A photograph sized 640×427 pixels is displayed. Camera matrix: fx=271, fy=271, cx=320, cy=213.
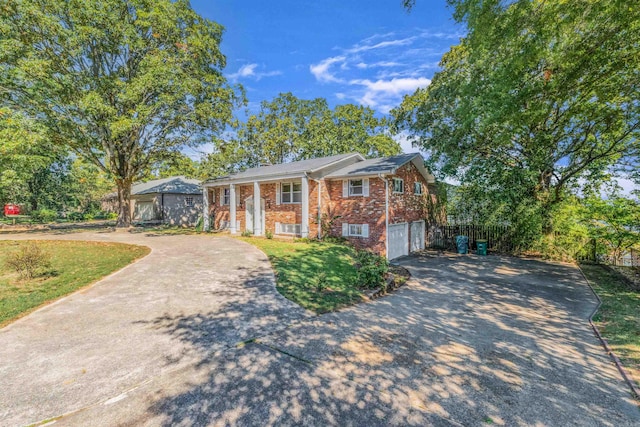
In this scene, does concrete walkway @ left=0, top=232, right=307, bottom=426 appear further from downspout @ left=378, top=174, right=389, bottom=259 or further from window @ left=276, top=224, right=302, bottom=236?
window @ left=276, top=224, right=302, bottom=236

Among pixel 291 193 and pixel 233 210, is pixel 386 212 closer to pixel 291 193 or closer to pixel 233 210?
pixel 291 193

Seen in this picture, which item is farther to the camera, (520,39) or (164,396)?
(520,39)

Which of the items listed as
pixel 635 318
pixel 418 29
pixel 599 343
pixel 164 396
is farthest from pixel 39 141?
pixel 635 318

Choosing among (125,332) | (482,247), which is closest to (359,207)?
(482,247)

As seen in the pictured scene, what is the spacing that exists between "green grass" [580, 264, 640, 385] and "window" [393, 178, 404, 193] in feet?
26.0

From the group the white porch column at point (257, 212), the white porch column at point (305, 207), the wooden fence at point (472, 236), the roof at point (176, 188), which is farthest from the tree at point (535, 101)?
the roof at point (176, 188)

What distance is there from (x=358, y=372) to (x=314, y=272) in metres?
5.08

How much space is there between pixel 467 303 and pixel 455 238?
1012 centimetres

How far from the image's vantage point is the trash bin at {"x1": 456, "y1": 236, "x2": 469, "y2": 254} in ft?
51.0

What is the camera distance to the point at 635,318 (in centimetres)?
611

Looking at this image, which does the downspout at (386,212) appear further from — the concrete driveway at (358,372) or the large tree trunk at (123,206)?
the large tree trunk at (123,206)

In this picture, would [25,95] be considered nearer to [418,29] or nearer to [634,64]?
[418,29]

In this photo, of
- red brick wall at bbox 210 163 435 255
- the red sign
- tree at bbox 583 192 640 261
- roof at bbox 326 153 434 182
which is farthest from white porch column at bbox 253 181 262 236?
the red sign

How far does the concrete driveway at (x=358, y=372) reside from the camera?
3100mm
